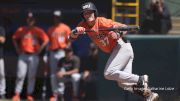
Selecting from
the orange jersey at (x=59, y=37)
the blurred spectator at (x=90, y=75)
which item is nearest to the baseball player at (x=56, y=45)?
the orange jersey at (x=59, y=37)

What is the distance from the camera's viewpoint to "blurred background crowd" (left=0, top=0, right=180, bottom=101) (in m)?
13.5

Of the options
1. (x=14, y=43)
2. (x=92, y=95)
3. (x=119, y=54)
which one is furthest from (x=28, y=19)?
(x=119, y=54)

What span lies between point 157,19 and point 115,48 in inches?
134

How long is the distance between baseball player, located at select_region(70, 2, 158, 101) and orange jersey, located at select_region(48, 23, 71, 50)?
4.30 m

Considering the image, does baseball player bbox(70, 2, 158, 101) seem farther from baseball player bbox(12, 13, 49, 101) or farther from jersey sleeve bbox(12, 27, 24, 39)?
jersey sleeve bbox(12, 27, 24, 39)

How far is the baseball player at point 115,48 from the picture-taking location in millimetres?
10359

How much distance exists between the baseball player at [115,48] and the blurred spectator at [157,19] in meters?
3.16

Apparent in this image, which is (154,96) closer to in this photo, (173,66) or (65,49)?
(173,66)

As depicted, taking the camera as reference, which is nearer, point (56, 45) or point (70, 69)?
point (70, 69)

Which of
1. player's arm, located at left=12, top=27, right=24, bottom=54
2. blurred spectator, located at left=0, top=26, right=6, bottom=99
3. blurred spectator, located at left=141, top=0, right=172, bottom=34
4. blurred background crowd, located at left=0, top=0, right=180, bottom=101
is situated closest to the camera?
blurred background crowd, located at left=0, top=0, right=180, bottom=101

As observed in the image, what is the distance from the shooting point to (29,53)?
49.4 feet

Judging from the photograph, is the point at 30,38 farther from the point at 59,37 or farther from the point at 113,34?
the point at 113,34

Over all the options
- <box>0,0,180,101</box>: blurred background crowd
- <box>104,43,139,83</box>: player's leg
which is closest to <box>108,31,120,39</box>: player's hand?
<box>104,43,139,83</box>: player's leg

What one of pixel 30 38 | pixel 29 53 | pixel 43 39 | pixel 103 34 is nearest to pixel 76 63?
pixel 43 39
